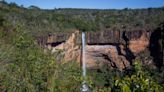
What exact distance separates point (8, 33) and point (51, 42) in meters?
31.7

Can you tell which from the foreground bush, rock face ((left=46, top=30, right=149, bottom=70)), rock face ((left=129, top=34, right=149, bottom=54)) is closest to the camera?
the foreground bush

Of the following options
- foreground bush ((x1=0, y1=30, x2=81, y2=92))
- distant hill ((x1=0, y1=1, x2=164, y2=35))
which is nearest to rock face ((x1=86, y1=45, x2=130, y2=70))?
distant hill ((x1=0, y1=1, x2=164, y2=35))

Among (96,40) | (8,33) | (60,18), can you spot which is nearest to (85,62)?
(96,40)

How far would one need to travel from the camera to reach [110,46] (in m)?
53.8

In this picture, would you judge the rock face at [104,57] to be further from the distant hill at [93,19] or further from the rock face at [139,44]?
the distant hill at [93,19]

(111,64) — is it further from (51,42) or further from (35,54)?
(35,54)

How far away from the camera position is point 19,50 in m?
12.9

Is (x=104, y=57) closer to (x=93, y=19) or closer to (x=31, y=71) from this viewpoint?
(x=93, y=19)

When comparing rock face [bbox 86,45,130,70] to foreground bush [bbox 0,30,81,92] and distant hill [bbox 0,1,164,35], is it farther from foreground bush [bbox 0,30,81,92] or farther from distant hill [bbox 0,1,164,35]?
foreground bush [bbox 0,30,81,92]

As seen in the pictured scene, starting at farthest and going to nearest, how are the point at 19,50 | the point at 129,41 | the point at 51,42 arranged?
the point at 129,41, the point at 51,42, the point at 19,50

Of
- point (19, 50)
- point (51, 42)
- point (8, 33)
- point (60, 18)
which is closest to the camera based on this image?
point (19, 50)

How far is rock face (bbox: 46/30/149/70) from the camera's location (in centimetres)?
5112

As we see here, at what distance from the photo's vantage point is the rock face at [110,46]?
51125 mm

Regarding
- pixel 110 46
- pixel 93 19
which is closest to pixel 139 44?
pixel 110 46
